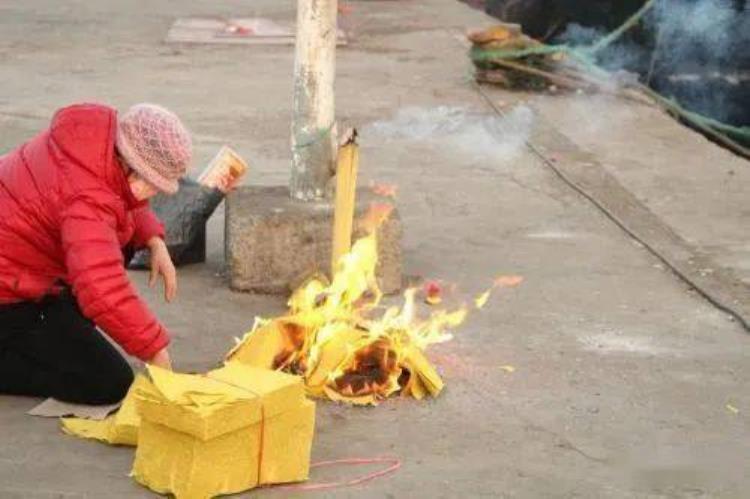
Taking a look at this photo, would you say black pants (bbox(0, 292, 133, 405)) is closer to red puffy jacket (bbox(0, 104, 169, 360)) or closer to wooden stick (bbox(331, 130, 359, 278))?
red puffy jacket (bbox(0, 104, 169, 360))

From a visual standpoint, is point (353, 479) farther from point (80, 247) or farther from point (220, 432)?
point (80, 247)

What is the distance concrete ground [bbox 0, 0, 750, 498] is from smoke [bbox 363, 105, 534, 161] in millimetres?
27

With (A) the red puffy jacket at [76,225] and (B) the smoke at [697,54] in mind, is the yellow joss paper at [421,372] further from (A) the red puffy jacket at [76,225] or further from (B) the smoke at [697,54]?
(B) the smoke at [697,54]

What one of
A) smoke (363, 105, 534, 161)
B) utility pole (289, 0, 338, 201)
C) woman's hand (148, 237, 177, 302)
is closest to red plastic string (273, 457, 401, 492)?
woman's hand (148, 237, 177, 302)

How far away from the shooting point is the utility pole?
7.05m

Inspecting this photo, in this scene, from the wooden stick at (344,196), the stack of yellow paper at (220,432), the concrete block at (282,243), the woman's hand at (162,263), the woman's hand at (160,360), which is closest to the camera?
the stack of yellow paper at (220,432)

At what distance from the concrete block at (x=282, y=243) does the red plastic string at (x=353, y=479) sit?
1.86 meters

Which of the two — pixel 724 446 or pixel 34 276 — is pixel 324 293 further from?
pixel 724 446

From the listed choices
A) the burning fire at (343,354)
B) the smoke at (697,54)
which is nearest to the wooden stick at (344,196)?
the burning fire at (343,354)

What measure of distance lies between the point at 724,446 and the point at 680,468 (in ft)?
0.91

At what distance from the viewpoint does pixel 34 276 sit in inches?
217

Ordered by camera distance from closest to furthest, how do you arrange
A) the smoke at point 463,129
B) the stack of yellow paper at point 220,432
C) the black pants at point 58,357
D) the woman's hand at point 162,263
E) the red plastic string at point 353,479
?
the stack of yellow paper at point 220,432 < the red plastic string at point 353,479 < the black pants at point 58,357 < the woman's hand at point 162,263 < the smoke at point 463,129

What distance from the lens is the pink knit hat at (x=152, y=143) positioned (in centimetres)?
522

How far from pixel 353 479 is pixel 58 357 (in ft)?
3.90
